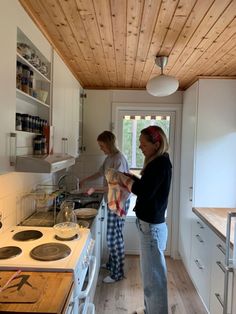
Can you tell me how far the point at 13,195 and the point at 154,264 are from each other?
3.74ft

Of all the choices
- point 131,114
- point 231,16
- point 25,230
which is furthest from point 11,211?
point 131,114

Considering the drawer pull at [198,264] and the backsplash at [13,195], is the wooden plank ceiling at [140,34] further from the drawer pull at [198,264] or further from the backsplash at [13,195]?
the drawer pull at [198,264]

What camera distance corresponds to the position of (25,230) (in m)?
1.75

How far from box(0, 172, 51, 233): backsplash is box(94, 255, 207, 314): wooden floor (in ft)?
3.80

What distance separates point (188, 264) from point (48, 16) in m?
2.74

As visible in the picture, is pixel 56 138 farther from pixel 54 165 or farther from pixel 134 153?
pixel 134 153

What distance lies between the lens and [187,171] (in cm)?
317

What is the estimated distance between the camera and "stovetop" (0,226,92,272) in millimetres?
1282

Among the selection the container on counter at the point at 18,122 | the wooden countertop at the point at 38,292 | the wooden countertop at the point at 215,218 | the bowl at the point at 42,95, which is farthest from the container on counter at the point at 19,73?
the wooden countertop at the point at 215,218

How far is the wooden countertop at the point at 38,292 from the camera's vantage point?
997 mm

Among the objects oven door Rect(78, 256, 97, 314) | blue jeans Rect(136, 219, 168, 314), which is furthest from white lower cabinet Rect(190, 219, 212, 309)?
oven door Rect(78, 256, 97, 314)

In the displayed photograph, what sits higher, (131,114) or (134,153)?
(131,114)

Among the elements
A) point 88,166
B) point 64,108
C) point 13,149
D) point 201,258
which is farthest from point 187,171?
point 13,149

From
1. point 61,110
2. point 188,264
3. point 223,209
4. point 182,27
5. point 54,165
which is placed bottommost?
point 188,264
